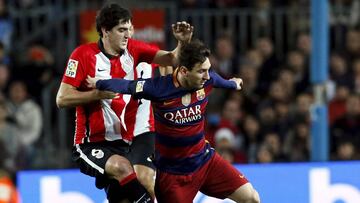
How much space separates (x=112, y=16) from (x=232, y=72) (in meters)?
6.25

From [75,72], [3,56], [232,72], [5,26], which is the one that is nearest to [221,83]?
[75,72]

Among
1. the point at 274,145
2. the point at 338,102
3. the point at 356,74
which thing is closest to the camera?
the point at 274,145

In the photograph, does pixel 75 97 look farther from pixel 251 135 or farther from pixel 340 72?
pixel 340 72

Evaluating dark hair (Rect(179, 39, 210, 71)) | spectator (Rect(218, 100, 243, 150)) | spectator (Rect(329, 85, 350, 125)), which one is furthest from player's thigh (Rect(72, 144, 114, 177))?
spectator (Rect(329, 85, 350, 125))

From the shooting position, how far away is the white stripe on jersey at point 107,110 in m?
9.73

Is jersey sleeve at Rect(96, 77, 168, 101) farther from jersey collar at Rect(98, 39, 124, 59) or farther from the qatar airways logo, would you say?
jersey collar at Rect(98, 39, 124, 59)

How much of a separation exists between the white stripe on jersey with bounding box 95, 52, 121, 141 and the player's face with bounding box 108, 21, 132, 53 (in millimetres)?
139

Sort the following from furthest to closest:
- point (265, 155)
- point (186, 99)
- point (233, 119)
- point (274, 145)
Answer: point (233, 119) < point (274, 145) < point (265, 155) < point (186, 99)

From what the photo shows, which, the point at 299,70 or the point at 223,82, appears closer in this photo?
the point at 223,82

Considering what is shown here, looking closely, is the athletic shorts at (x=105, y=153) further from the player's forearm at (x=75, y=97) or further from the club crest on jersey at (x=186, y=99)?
the club crest on jersey at (x=186, y=99)

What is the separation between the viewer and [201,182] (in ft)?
33.2

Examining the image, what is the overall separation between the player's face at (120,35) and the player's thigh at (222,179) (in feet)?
3.92

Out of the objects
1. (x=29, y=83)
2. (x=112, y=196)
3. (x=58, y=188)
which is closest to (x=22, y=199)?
(x=58, y=188)

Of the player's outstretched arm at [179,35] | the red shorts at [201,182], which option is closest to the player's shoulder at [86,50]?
the player's outstretched arm at [179,35]
